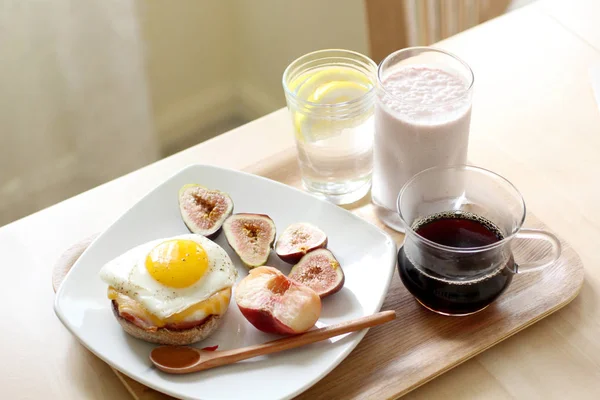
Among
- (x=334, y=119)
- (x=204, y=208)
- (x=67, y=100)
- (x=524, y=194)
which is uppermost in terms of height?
(x=334, y=119)

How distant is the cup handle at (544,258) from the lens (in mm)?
1080

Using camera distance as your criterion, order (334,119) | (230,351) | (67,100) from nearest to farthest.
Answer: (230,351)
(334,119)
(67,100)

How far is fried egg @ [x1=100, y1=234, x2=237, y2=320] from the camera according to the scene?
1057 mm

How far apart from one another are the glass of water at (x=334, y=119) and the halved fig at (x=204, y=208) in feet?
0.57

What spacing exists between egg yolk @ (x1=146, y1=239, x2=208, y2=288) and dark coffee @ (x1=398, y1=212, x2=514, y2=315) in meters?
0.32

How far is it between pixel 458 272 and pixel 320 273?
22 centimetres

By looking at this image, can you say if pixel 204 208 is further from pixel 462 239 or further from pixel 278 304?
pixel 462 239

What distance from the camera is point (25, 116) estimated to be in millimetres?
2309

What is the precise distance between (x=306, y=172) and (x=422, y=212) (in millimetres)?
276

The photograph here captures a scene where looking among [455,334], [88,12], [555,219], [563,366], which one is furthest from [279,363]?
[88,12]

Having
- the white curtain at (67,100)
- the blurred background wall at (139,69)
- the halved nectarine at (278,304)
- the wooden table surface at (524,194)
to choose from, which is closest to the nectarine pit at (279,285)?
the halved nectarine at (278,304)

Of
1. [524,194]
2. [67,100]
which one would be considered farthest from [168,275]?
[67,100]

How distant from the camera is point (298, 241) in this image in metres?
1.21

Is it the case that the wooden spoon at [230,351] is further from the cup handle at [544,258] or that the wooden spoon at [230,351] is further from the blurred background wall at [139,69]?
the blurred background wall at [139,69]
